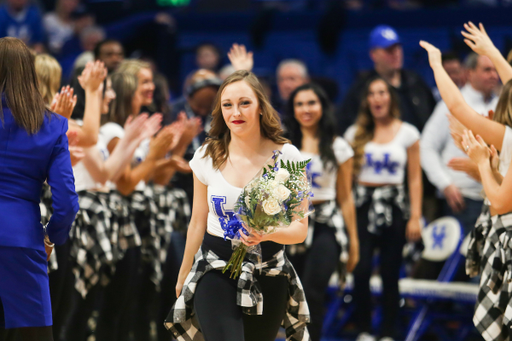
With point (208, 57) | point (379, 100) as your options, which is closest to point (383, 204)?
point (379, 100)

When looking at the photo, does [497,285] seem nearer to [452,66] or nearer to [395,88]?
[395,88]

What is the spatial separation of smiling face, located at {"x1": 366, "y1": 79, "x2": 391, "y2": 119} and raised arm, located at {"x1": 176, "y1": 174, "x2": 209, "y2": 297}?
9.93ft

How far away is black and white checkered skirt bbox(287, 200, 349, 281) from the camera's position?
5359mm

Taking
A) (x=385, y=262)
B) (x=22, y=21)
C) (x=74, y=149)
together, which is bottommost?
(x=385, y=262)

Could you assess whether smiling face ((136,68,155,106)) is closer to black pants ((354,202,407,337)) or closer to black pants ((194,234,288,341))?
black pants ((354,202,407,337))

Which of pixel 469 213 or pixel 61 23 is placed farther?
pixel 61 23

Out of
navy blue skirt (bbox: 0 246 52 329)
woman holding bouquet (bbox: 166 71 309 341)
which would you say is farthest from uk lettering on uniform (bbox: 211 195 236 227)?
navy blue skirt (bbox: 0 246 52 329)

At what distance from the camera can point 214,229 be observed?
12.3ft

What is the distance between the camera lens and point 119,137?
17.6ft

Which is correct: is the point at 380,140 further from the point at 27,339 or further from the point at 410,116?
the point at 27,339

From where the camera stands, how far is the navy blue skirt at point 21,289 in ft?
11.0

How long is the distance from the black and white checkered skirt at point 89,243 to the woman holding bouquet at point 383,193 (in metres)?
2.25

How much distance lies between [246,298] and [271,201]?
53 cm

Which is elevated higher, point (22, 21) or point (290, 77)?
point (22, 21)
